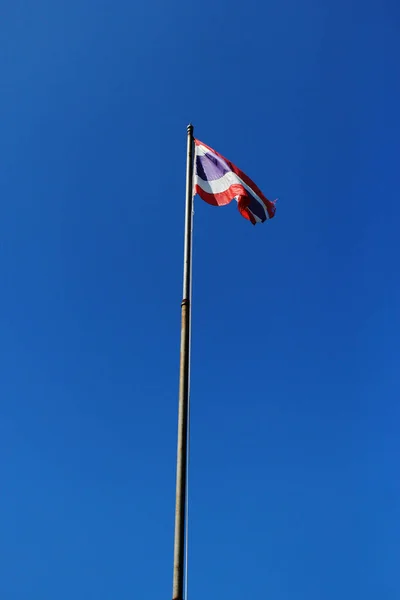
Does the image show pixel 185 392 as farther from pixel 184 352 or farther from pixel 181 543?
pixel 181 543

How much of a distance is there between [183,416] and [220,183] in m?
6.56

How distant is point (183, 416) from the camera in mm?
8633

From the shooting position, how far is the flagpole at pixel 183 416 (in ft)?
24.7

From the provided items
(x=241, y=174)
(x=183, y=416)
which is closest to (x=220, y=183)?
(x=241, y=174)

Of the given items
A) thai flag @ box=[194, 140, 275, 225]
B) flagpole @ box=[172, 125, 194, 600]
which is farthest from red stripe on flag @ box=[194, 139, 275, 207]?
flagpole @ box=[172, 125, 194, 600]

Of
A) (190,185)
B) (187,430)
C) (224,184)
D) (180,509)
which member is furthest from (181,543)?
(224,184)

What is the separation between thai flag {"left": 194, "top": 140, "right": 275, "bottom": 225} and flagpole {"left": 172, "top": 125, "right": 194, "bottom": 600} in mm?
1684

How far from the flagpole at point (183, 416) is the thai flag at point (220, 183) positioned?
1.68 m

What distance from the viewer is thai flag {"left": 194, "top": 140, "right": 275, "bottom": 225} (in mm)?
12805

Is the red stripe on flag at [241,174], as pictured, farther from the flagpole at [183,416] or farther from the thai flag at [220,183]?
→ the flagpole at [183,416]

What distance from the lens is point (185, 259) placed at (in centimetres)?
1016

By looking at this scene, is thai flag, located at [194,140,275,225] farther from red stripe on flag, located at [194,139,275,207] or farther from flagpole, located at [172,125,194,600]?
flagpole, located at [172,125,194,600]

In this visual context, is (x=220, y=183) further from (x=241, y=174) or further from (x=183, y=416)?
(x=183, y=416)

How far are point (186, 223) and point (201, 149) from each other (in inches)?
132
